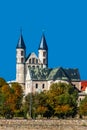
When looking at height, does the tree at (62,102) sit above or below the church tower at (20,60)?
below

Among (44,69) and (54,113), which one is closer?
(54,113)

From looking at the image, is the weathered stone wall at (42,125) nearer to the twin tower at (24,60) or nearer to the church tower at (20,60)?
the twin tower at (24,60)

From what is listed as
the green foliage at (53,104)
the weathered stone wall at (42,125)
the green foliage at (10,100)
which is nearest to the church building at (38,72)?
the green foliage at (10,100)

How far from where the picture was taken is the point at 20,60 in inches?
5187

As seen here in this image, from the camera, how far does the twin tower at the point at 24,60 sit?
428 feet

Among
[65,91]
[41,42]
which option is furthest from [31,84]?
[65,91]

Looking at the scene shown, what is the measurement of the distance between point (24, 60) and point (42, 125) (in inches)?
2092

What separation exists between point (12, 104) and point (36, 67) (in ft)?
93.7

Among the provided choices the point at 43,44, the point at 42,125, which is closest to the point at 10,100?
the point at 42,125

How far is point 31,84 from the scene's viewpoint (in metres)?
126


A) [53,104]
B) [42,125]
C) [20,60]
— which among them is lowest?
[42,125]

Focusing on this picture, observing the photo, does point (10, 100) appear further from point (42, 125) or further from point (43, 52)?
point (43, 52)

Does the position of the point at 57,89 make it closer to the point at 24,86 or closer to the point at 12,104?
the point at 12,104

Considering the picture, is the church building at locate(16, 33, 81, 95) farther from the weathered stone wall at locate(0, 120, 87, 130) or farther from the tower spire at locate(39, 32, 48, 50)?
the weathered stone wall at locate(0, 120, 87, 130)
